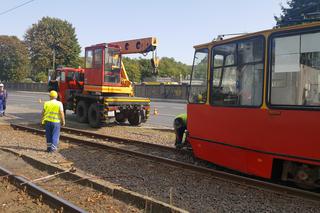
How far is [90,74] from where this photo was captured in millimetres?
17625

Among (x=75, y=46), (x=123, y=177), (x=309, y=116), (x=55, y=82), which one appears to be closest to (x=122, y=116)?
(x=55, y=82)

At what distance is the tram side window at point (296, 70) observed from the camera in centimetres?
613

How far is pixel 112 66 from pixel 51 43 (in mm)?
63785

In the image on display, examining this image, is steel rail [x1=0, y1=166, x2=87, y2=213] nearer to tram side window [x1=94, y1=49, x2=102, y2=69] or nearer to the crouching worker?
the crouching worker

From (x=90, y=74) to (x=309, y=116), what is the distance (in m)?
12.9

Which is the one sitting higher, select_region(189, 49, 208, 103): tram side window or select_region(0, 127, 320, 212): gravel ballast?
select_region(189, 49, 208, 103): tram side window

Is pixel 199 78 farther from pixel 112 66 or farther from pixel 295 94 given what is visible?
pixel 112 66

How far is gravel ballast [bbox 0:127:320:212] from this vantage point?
6113 millimetres

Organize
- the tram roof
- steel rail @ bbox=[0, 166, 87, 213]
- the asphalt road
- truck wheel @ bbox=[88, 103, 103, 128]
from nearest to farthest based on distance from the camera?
steel rail @ bbox=[0, 166, 87, 213] → the tram roof → truck wheel @ bbox=[88, 103, 103, 128] → the asphalt road

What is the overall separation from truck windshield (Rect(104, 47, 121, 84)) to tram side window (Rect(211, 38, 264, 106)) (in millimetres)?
9467

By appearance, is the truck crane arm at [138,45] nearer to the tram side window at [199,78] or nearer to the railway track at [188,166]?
the railway track at [188,166]

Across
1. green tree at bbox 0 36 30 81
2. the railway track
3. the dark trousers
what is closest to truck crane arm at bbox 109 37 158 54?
the railway track

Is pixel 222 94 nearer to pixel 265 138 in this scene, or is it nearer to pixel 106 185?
pixel 265 138

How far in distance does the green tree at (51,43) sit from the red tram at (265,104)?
231 ft
